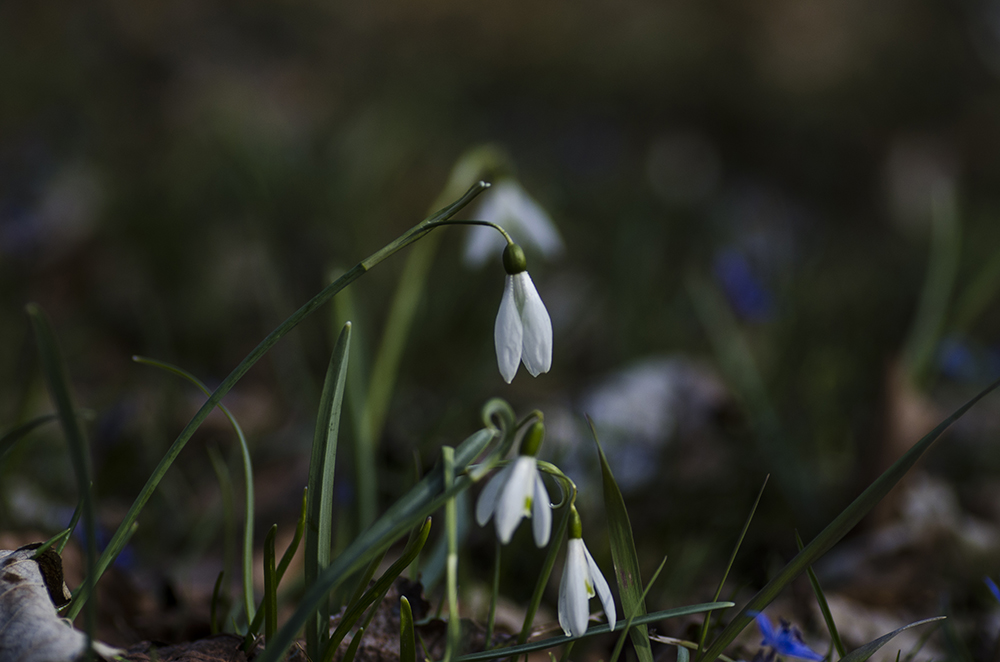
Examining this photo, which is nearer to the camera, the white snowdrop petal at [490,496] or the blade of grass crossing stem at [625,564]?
the white snowdrop petal at [490,496]

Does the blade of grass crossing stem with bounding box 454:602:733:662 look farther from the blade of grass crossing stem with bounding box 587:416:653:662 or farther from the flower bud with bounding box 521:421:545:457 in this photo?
the flower bud with bounding box 521:421:545:457

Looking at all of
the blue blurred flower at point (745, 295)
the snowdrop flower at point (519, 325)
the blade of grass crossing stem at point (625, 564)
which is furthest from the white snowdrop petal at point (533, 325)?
the blue blurred flower at point (745, 295)

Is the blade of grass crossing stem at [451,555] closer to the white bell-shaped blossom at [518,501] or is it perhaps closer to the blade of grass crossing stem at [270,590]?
the white bell-shaped blossom at [518,501]

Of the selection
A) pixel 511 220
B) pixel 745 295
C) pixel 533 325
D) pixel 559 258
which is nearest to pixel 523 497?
pixel 533 325

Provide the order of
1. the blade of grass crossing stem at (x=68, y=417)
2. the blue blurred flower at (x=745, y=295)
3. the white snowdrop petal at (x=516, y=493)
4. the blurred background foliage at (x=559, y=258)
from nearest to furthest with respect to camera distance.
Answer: the blade of grass crossing stem at (x=68, y=417)
the white snowdrop petal at (x=516, y=493)
the blurred background foliage at (x=559, y=258)
the blue blurred flower at (x=745, y=295)

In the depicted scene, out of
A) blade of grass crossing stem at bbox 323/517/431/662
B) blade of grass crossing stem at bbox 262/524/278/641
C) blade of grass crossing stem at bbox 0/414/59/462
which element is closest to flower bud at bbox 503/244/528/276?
blade of grass crossing stem at bbox 323/517/431/662

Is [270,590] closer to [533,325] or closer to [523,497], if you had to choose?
[523,497]
